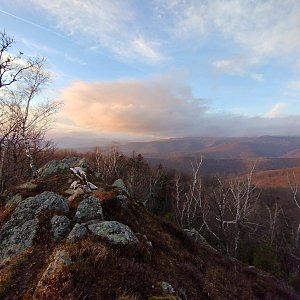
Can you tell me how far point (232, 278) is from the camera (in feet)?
62.0

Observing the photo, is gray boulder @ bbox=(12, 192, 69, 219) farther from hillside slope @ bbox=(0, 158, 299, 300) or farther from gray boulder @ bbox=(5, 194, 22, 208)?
gray boulder @ bbox=(5, 194, 22, 208)

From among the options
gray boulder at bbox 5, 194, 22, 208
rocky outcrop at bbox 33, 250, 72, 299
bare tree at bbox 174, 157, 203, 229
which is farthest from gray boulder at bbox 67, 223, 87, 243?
bare tree at bbox 174, 157, 203, 229

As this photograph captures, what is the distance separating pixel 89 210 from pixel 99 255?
4.72 meters

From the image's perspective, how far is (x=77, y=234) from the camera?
12734mm

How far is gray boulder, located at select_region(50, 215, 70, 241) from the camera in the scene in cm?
1373

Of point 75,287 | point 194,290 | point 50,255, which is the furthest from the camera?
point 194,290

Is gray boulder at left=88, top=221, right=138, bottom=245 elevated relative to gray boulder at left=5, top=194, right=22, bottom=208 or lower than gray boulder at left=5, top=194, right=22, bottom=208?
lower

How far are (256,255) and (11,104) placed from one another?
109 feet

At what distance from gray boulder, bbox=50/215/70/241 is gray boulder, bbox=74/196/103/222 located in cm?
76

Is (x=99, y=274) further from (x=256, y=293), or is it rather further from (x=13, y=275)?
(x=256, y=293)

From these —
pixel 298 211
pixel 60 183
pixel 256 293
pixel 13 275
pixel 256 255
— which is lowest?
pixel 298 211

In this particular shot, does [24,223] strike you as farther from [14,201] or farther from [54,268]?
[54,268]

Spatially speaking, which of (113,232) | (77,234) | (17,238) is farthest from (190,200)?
(77,234)

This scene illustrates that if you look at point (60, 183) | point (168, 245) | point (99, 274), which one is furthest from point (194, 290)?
point (60, 183)
